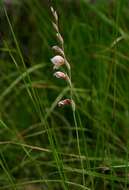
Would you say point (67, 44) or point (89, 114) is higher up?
point (67, 44)

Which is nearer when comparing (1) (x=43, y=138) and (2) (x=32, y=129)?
(1) (x=43, y=138)

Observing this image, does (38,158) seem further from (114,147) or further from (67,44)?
(67,44)

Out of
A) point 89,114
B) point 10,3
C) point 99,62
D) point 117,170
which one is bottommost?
point 117,170

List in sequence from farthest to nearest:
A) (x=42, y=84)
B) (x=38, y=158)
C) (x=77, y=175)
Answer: (x=42, y=84), (x=38, y=158), (x=77, y=175)

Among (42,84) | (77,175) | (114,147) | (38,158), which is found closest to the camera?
(77,175)

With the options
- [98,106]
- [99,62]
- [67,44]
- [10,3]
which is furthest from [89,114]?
[10,3]

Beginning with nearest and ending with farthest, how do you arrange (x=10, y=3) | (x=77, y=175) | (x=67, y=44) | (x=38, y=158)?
(x=77, y=175), (x=38, y=158), (x=67, y=44), (x=10, y=3)

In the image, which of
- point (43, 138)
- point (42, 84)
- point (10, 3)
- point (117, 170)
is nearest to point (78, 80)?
point (42, 84)

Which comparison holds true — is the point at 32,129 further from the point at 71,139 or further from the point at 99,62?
the point at 99,62

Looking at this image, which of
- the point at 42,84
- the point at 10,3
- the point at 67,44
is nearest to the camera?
the point at 42,84
